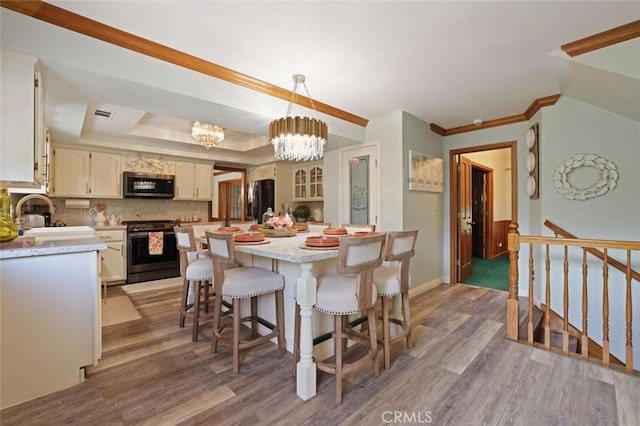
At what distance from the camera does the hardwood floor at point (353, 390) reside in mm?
1576

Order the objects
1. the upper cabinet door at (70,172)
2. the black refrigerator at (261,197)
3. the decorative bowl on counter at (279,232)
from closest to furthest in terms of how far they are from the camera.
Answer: the decorative bowl on counter at (279,232), the upper cabinet door at (70,172), the black refrigerator at (261,197)

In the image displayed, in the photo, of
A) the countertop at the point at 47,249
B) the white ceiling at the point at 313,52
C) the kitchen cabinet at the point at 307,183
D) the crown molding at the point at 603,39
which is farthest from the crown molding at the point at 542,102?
the countertop at the point at 47,249

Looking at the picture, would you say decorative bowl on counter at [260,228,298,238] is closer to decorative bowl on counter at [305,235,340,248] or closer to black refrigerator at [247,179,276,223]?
decorative bowl on counter at [305,235,340,248]

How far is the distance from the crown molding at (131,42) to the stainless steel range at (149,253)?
309 cm

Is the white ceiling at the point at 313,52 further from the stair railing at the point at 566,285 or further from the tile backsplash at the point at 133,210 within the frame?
the tile backsplash at the point at 133,210

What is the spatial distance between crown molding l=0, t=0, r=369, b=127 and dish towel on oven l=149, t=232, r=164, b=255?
3.09 m

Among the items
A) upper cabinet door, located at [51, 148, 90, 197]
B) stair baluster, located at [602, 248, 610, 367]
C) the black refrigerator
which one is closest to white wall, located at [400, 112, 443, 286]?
stair baluster, located at [602, 248, 610, 367]

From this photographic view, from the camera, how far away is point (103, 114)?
3.33m

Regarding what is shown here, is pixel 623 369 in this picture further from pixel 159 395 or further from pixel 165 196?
pixel 165 196

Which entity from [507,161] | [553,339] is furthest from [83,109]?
[507,161]

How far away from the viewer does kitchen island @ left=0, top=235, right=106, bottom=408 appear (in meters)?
1.63

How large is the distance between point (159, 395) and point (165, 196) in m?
3.85

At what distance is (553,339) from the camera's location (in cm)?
296

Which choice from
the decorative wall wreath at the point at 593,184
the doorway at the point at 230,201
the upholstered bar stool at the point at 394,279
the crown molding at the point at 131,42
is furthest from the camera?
the doorway at the point at 230,201
